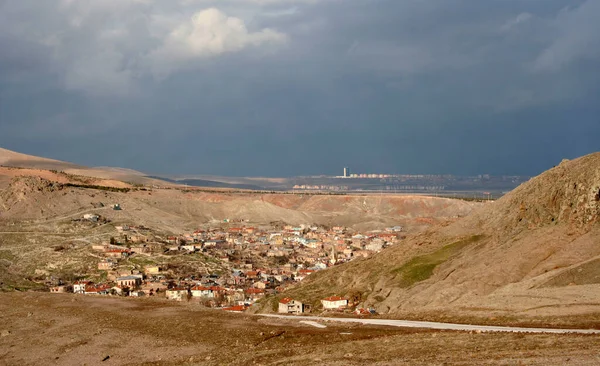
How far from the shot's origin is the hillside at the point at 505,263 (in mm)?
32406

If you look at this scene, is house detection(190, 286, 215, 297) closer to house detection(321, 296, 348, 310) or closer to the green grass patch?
house detection(321, 296, 348, 310)

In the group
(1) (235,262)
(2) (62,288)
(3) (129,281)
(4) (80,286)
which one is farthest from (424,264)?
(1) (235,262)

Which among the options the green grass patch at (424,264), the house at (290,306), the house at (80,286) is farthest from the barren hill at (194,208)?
the house at (290,306)

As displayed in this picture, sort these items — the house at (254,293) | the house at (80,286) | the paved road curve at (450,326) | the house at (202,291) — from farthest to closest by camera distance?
the house at (80,286) < the house at (202,291) < the house at (254,293) < the paved road curve at (450,326)

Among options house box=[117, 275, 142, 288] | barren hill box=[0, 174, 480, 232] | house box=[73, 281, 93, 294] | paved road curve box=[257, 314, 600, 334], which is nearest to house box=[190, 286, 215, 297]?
house box=[117, 275, 142, 288]

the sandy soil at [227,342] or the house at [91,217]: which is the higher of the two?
the house at [91,217]

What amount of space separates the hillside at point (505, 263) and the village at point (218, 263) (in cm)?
434

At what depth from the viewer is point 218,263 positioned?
94812 millimetres

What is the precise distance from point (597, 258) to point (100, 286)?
54.9 m

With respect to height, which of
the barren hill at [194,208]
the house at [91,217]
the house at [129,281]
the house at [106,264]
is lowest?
the house at [129,281]

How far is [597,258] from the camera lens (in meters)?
34.7

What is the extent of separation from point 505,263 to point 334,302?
41.6 ft

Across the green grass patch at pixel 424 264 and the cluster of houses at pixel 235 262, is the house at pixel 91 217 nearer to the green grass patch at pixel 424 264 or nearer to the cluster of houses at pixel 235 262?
the cluster of houses at pixel 235 262

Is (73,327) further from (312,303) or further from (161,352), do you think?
(312,303)
